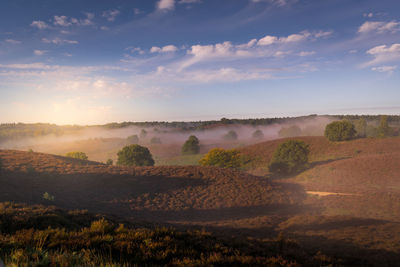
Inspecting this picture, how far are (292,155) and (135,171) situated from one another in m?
29.6

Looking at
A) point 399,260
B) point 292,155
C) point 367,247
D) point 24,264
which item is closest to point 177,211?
point 367,247

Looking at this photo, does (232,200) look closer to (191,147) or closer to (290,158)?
(290,158)

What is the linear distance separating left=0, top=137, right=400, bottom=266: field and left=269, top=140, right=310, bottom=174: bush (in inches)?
243

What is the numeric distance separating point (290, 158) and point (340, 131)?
2326cm

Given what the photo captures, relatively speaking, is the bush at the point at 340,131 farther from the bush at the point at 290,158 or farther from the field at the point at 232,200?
the field at the point at 232,200

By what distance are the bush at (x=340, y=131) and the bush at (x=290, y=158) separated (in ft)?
58.9

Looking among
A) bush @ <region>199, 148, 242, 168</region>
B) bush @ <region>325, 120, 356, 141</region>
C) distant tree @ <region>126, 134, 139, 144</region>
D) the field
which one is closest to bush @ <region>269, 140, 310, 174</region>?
the field

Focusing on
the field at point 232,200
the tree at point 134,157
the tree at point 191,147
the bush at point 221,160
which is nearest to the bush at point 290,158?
the field at point 232,200

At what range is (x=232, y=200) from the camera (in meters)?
25.2

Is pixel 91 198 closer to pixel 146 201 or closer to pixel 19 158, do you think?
pixel 146 201

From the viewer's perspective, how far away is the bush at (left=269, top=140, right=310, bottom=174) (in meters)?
44.2

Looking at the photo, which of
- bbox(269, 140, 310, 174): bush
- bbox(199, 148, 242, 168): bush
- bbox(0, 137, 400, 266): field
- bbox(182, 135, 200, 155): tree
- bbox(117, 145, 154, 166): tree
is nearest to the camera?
bbox(0, 137, 400, 266): field

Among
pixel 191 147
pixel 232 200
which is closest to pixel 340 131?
pixel 191 147

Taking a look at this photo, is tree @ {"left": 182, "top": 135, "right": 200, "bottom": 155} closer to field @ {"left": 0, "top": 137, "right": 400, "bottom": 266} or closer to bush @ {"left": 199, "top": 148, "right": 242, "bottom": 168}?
bush @ {"left": 199, "top": 148, "right": 242, "bottom": 168}
